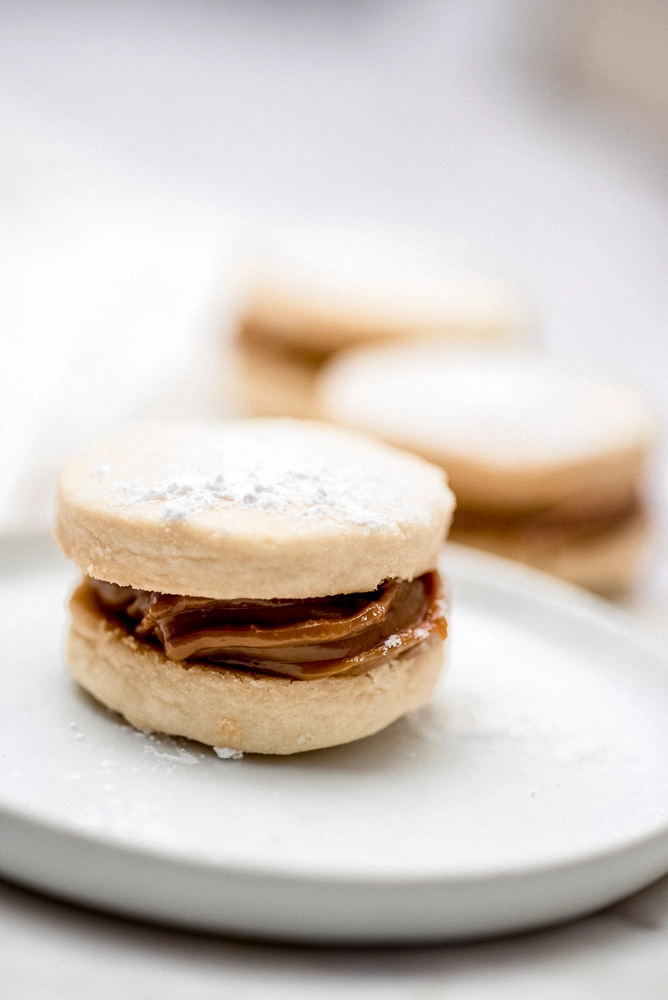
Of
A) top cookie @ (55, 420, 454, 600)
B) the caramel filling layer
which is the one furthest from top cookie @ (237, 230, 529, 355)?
top cookie @ (55, 420, 454, 600)

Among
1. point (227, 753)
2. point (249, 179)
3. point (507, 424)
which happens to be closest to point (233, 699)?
point (227, 753)

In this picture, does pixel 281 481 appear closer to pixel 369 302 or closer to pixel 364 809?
pixel 364 809

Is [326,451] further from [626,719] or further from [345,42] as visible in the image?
[345,42]

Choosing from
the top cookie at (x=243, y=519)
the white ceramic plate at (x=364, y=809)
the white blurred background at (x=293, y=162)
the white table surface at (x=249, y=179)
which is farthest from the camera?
the white blurred background at (x=293, y=162)

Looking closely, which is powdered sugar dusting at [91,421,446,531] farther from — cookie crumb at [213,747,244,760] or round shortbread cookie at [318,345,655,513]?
round shortbread cookie at [318,345,655,513]

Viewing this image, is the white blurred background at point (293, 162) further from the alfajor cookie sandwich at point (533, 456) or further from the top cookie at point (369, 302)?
the alfajor cookie sandwich at point (533, 456)

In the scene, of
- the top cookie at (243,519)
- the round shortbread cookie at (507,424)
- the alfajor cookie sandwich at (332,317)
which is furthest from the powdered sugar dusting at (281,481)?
the alfajor cookie sandwich at (332,317)
